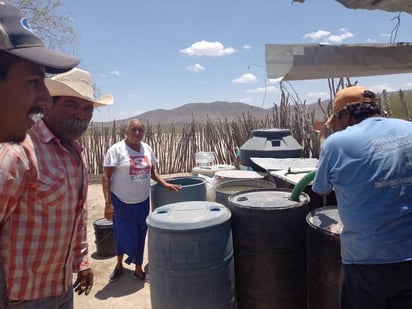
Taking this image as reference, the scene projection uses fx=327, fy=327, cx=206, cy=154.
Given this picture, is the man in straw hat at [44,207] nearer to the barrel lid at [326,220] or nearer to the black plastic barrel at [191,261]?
the black plastic barrel at [191,261]

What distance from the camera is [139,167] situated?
381 cm

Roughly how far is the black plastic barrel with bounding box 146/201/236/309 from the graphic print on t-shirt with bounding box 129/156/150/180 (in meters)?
1.40

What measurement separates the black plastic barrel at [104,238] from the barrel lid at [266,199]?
97.4 inches

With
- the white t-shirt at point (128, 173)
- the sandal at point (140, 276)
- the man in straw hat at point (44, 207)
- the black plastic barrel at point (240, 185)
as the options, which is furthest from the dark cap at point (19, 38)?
the sandal at point (140, 276)

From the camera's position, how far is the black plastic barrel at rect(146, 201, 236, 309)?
2.31m

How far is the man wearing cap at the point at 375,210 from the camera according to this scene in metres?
1.61

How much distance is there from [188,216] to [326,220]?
1.00 meters

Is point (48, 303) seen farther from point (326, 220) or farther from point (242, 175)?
point (242, 175)

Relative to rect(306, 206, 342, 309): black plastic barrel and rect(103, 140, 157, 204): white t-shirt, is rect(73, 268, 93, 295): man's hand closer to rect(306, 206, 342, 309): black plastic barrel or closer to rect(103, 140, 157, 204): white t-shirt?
rect(306, 206, 342, 309): black plastic barrel

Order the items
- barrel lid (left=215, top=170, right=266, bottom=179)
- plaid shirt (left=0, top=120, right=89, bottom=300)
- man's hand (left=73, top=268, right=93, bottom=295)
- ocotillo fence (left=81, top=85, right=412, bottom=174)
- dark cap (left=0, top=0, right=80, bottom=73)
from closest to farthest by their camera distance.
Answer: dark cap (left=0, top=0, right=80, bottom=73) → plaid shirt (left=0, top=120, right=89, bottom=300) → man's hand (left=73, top=268, right=93, bottom=295) → barrel lid (left=215, top=170, right=266, bottom=179) → ocotillo fence (left=81, top=85, right=412, bottom=174)

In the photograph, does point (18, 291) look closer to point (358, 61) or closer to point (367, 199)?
point (367, 199)

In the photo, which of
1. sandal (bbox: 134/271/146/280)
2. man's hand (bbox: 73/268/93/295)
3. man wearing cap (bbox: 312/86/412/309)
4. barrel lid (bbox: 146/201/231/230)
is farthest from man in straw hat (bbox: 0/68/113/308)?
sandal (bbox: 134/271/146/280)

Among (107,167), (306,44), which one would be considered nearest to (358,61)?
(306,44)

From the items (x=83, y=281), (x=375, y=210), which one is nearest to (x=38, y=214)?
(x=83, y=281)
